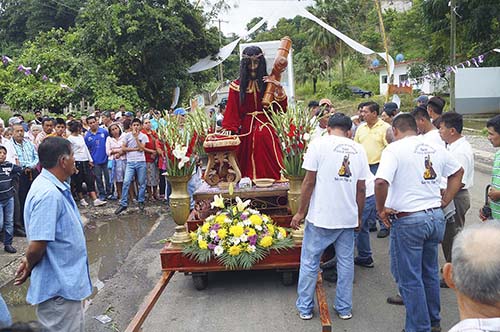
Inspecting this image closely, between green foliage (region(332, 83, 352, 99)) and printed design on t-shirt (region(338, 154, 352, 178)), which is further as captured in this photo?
green foliage (region(332, 83, 352, 99))

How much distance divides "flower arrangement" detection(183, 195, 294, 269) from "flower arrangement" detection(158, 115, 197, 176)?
55cm

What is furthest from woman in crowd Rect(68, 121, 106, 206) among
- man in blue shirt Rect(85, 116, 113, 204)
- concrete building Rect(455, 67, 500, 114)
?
concrete building Rect(455, 67, 500, 114)

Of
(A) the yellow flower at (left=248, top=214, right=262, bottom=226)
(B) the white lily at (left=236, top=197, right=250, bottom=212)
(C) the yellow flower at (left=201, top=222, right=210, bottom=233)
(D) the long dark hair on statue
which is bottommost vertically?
(C) the yellow flower at (left=201, top=222, right=210, bottom=233)

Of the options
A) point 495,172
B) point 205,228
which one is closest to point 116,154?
point 205,228

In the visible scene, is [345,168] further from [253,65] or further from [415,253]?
[253,65]

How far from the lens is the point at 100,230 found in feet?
26.2

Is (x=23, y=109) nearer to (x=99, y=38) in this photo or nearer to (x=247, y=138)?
(x=99, y=38)

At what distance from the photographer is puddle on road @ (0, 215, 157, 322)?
16.7 ft

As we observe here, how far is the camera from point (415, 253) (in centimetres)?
360

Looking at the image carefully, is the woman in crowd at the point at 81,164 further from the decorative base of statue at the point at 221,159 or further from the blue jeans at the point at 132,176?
the decorative base of statue at the point at 221,159

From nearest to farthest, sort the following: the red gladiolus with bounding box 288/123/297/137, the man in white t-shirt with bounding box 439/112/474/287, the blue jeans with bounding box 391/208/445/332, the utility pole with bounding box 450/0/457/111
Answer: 1. the blue jeans with bounding box 391/208/445/332
2. the man in white t-shirt with bounding box 439/112/474/287
3. the red gladiolus with bounding box 288/123/297/137
4. the utility pole with bounding box 450/0/457/111

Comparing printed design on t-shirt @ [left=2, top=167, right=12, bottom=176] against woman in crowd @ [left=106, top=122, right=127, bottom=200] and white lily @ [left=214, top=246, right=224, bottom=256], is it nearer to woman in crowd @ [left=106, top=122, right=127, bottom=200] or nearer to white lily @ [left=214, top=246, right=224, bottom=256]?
woman in crowd @ [left=106, top=122, right=127, bottom=200]

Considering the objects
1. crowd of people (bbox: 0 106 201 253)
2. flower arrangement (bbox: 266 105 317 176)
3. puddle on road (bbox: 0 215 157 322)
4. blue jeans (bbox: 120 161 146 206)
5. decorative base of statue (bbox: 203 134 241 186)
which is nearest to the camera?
flower arrangement (bbox: 266 105 317 176)

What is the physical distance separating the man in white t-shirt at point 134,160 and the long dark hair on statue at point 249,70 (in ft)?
12.3
